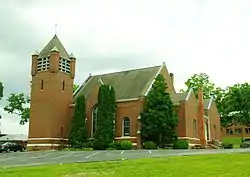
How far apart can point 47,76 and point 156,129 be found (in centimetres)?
1741

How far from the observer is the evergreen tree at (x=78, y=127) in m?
50.3

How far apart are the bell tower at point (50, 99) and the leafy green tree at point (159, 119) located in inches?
489

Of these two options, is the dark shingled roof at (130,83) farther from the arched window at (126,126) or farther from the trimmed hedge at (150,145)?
the trimmed hedge at (150,145)

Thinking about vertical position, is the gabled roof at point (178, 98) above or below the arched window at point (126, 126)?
above

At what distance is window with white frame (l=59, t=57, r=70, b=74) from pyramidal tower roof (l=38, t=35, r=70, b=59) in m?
0.59

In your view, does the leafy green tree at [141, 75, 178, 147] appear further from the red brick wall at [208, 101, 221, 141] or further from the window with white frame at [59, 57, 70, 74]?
the red brick wall at [208, 101, 221, 141]

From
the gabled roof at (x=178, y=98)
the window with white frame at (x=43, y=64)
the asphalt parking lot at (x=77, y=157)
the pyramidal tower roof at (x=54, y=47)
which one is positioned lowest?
the asphalt parking lot at (x=77, y=157)

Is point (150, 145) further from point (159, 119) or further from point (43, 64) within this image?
point (43, 64)

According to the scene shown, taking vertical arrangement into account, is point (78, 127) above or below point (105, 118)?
below

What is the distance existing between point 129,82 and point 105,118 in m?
8.67

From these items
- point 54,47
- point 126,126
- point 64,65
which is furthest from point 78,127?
point 54,47

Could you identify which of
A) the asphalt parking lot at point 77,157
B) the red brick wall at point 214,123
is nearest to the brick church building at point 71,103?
the red brick wall at point 214,123

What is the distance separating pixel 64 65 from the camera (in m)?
55.3

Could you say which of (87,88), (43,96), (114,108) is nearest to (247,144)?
(114,108)
